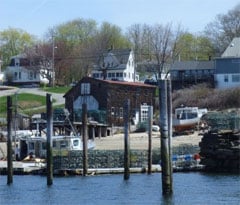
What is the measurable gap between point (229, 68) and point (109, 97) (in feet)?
54.5

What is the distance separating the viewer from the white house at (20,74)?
123688mm

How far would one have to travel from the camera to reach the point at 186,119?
71.7 m

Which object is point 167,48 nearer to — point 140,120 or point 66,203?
point 140,120

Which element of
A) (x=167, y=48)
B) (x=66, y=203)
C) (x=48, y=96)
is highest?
(x=167, y=48)

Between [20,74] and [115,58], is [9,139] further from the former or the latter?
[20,74]

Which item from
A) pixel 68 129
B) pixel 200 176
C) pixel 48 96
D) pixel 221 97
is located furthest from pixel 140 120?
pixel 48 96

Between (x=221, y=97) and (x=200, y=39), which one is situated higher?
(x=200, y=39)

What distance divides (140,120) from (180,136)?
12902mm

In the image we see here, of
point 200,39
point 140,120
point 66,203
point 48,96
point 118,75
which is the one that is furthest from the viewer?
point 200,39

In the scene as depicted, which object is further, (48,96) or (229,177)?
(229,177)

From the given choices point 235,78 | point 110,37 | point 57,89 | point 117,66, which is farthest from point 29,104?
point 110,37

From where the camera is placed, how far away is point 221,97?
81250mm

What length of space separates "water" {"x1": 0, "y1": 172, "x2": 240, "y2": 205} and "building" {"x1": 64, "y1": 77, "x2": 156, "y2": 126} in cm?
3173

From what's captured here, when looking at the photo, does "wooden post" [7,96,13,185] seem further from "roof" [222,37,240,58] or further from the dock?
"roof" [222,37,240,58]
